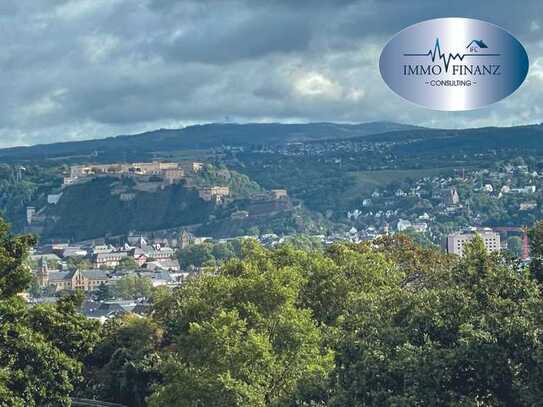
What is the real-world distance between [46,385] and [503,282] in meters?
13.6

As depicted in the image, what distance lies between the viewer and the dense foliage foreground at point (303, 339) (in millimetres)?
23422

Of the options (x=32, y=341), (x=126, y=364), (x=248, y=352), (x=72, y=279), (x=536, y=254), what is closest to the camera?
(x=536, y=254)

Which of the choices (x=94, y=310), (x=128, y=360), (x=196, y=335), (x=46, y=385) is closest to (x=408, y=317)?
(x=196, y=335)

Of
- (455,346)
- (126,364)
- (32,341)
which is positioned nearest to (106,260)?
(126,364)

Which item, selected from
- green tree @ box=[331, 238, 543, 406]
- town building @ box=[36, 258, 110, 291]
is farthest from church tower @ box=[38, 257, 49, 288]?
green tree @ box=[331, 238, 543, 406]

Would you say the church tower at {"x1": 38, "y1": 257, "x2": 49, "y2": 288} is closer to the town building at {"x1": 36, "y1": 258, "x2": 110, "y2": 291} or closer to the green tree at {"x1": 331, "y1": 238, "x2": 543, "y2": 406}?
the town building at {"x1": 36, "y1": 258, "x2": 110, "y2": 291}

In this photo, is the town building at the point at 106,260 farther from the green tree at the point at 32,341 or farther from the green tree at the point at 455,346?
the green tree at the point at 455,346

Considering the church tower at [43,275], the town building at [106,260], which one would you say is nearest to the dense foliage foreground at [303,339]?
the church tower at [43,275]

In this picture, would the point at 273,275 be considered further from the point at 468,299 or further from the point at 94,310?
the point at 94,310

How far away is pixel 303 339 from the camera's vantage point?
33.2 metres

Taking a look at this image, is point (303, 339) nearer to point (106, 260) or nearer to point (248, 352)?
point (248, 352)

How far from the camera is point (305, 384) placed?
27.5m

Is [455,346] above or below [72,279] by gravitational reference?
above

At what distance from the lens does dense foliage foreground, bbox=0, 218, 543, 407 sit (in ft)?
76.8
